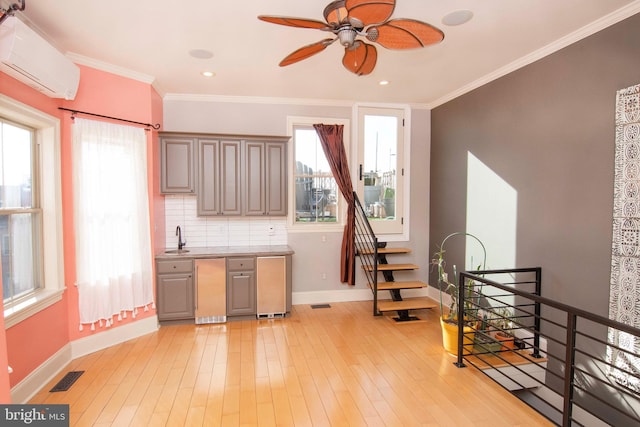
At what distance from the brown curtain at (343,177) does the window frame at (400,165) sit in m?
0.20

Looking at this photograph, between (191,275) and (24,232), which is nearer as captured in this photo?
(24,232)

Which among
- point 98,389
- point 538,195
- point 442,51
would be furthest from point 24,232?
point 538,195

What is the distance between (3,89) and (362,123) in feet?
13.3

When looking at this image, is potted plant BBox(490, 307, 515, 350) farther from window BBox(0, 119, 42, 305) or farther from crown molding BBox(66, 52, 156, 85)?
crown molding BBox(66, 52, 156, 85)

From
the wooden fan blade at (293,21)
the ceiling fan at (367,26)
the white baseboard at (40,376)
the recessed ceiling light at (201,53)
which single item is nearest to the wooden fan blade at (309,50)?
Answer: the ceiling fan at (367,26)

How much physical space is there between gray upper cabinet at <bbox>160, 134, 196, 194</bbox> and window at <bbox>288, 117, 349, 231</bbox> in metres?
1.41

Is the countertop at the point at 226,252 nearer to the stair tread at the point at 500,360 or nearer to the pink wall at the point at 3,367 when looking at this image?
the pink wall at the point at 3,367

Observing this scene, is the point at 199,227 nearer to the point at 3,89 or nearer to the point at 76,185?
the point at 76,185

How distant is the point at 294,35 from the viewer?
9.89ft

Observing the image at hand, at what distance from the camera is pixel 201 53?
3389 mm

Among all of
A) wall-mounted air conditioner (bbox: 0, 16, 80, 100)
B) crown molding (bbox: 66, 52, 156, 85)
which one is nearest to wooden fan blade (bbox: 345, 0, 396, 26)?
wall-mounted air conditioner (bbox: 0, 16, 80, 100)

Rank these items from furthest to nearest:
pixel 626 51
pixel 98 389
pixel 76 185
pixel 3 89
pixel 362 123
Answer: pixel 362 123 → pixel 76 185 → pixel 98 389 → pixel 626 51 → pixel 3 89

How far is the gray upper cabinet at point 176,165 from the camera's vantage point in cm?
441

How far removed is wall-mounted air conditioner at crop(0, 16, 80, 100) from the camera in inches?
91.8
